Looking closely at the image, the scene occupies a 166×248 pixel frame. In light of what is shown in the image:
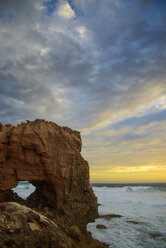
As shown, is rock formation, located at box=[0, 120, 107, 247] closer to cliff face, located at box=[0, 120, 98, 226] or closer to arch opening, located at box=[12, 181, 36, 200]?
cliff face, located at box=[0, 120, 98, 226]

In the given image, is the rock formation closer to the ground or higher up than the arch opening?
higher up

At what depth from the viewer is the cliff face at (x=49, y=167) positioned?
29.1 ft

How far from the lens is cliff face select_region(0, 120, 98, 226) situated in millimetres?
8867

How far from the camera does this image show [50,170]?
31.2 ft

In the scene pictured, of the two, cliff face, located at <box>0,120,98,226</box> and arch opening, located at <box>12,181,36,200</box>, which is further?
arch opening, located at <box>12,181,36,200</box>

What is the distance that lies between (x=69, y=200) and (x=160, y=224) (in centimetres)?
611

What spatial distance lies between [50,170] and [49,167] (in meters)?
0.16

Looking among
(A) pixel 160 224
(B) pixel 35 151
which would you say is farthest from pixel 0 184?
(A) pixel 160 224

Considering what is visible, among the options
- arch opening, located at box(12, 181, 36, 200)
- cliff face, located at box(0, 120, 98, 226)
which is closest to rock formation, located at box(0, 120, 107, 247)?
cliff face, located at box(0, 120, 98, 226)

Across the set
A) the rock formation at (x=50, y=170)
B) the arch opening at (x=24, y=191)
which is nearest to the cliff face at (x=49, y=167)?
the rock formation at (x=50, y=170)

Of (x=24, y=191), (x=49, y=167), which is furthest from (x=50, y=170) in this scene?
(x=24, y=191)

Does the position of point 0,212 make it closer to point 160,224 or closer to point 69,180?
point 69,180

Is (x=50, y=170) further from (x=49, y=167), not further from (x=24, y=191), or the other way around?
(x=24, y=191)

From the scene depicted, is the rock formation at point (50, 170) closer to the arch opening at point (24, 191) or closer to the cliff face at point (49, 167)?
the cliff face at point (49, 167)
